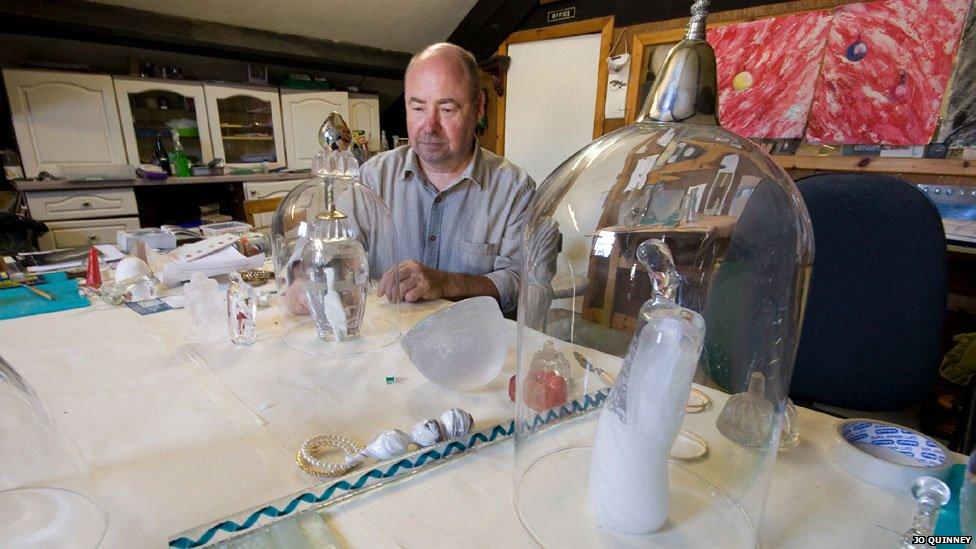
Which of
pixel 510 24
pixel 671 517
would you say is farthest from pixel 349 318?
pixel 510 24

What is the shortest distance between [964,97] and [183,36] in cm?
340

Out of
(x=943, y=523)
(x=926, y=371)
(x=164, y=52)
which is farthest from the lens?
(x=164, y=52)

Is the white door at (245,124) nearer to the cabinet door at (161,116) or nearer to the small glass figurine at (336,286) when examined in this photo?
the cabinet door at (161,116)

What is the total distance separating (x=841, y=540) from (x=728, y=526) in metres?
0.08

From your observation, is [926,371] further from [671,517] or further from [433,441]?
[433,441]

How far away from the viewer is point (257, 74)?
3.04m

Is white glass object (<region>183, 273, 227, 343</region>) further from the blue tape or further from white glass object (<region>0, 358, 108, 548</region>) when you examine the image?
the blue tape

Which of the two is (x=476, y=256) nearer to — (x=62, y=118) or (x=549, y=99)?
(x=549, y=99)

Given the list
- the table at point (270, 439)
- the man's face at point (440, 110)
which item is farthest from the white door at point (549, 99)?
the table at point (270, 439)

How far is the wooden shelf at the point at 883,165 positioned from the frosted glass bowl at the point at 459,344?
6.01ft

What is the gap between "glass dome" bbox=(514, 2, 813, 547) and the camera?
1.22 feet

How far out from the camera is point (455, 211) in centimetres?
129

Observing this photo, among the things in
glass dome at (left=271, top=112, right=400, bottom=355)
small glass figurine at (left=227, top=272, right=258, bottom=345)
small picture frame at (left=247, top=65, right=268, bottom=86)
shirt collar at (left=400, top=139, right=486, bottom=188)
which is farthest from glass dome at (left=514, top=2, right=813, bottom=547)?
Result: small picture frame at (left=247, top=65, right=268, bottom=86)

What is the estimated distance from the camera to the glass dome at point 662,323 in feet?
1.22
